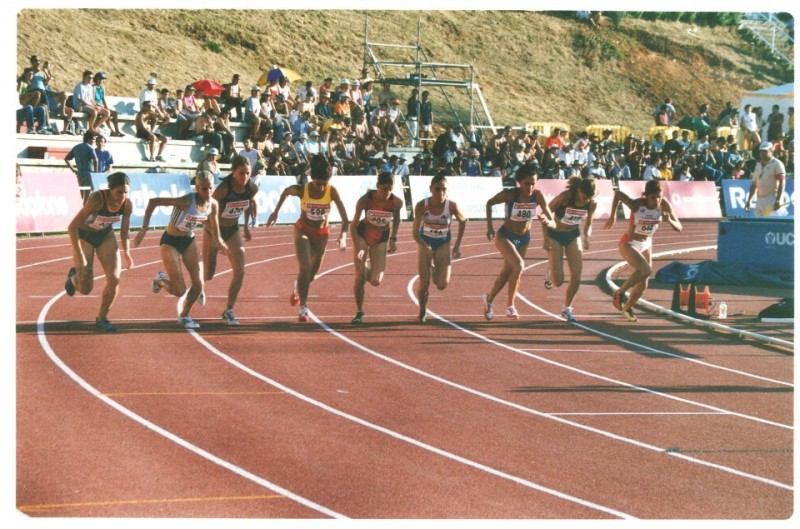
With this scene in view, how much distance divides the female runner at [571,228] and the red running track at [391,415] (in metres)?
0.71

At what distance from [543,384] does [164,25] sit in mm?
32198

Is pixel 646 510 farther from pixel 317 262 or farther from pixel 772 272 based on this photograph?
pixel 772 272

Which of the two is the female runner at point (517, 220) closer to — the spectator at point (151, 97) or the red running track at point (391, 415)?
the red running track at point (391, 415)

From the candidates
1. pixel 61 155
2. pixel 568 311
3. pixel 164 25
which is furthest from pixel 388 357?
pixel 164 25

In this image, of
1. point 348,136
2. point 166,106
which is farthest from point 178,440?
point 348,136

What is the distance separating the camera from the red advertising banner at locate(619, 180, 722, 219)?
35.7m

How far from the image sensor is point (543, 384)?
11.6 m

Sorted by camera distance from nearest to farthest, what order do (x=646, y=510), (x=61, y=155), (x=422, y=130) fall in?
(x=646, y=510) → (x=61, y=155) → (x=422, y=130)

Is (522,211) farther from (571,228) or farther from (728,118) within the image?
(728,118)

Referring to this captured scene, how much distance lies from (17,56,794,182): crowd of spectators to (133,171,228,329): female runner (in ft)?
26.6

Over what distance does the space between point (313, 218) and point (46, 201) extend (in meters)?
10.4

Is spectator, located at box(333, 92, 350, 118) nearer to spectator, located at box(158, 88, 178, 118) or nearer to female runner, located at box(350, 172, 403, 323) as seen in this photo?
spectator, located at box(158, 88, 178, 118)

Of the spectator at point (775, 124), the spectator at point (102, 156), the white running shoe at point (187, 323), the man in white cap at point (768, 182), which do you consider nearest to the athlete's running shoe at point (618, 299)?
the man in white cap at point (768, 182)

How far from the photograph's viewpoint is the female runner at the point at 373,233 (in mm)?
14602
